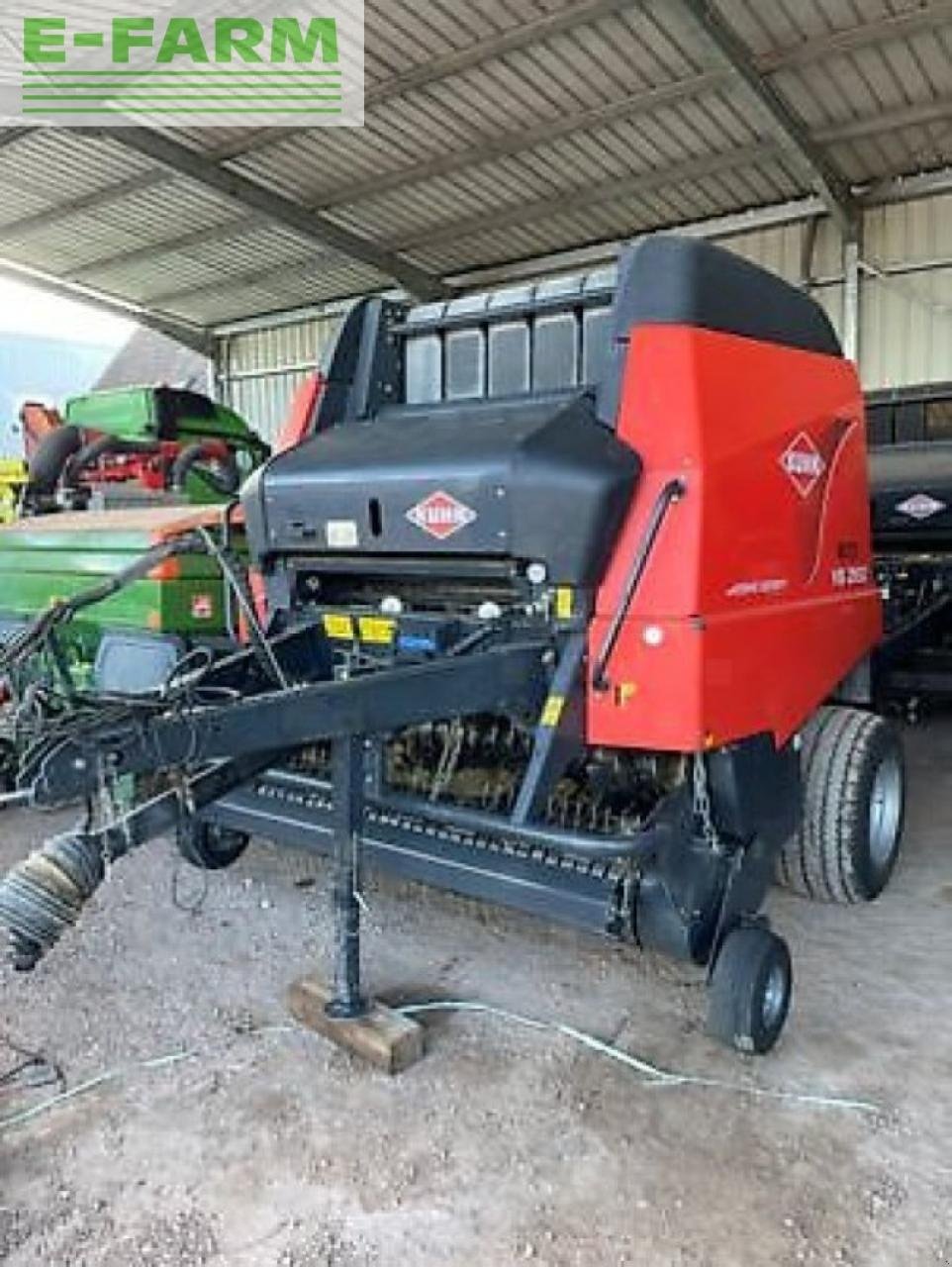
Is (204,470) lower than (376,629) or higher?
higher

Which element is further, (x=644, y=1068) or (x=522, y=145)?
(x=522, y=145)

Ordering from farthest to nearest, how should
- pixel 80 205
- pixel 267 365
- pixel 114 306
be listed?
pixel 267 365 → pixel 114 306 → pixel 80 205

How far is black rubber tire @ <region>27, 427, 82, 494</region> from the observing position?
6219 millimetres

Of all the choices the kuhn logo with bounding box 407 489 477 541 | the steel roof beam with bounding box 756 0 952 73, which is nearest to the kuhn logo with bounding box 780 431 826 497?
the kuhn logo with bounding box 407 489 477 541

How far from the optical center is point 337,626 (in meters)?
2.90

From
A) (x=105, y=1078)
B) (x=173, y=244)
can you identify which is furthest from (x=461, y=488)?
(x=173, y=244)

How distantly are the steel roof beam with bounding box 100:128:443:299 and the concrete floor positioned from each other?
23.2ft

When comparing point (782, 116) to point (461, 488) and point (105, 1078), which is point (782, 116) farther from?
point (105, 1078)

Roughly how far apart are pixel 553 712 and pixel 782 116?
629 cm

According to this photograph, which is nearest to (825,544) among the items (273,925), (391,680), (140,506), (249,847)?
(391,680)

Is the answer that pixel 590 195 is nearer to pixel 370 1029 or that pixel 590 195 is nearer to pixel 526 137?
pixel 526 137

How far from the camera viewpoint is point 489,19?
6582 mm

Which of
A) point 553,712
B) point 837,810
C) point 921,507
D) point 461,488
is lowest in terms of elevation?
point 837,810

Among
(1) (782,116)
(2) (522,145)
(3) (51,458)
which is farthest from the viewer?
(2) (522,145)
